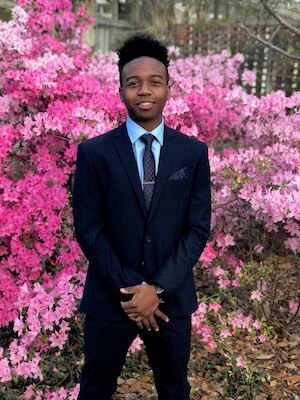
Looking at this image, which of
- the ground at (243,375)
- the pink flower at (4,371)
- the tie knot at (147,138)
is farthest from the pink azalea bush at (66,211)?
the tie knot at (147,138)

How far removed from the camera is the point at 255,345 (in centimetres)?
315

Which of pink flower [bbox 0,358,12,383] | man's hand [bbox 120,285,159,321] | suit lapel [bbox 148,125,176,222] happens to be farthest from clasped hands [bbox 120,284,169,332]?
pink flower [bbox 0,358,12,383]

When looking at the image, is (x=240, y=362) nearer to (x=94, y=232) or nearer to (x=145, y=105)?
(x=94, y=232)

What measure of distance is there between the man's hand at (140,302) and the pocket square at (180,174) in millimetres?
381

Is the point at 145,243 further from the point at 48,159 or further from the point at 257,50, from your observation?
the point at 257,50

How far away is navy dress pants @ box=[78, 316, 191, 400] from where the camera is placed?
1897 mm

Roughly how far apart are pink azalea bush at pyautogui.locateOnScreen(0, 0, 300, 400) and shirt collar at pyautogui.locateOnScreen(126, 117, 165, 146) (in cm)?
80

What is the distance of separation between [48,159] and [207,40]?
8233mm

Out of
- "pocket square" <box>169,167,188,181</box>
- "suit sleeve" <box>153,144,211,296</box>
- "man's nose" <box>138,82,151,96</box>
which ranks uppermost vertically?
"man's nose" <box>138,82,151,96</box>

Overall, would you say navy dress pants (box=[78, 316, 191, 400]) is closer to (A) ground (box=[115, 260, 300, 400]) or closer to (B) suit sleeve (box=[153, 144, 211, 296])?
(B) suit sleeve (box=[153, 144, 211, 296])

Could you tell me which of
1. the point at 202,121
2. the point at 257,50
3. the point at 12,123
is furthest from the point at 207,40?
the point at 12,123

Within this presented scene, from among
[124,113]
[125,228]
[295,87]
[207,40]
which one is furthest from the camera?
[207,40]

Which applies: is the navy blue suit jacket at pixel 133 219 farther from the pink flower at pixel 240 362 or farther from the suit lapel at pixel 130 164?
the pink flower at pixel 240 362

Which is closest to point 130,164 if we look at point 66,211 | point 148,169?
point 148,169
